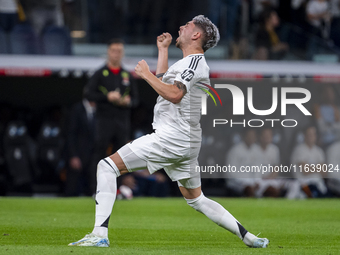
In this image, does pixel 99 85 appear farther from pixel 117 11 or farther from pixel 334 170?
pixel 334 170

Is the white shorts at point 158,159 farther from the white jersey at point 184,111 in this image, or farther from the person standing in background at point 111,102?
the person standing in background at point 111,102

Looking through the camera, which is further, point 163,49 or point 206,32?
point 163,49

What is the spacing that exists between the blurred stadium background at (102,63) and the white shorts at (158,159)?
697cm

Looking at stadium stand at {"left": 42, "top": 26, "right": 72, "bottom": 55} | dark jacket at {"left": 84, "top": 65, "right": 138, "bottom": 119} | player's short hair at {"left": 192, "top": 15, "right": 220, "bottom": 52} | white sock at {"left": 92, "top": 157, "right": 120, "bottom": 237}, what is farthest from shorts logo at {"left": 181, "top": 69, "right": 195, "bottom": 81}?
stadium stand at {"left": 42, "top": 26, "right": 72, "bottom": 55}

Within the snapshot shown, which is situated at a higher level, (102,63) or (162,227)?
(102,63)

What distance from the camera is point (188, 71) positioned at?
4.69 meters

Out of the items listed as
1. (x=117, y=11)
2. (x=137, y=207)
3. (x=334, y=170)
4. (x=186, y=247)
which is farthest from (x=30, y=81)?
(x=186, y=247)

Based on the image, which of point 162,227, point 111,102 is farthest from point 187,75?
point 111,102

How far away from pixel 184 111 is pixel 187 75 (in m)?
0.37

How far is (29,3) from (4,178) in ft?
13.4

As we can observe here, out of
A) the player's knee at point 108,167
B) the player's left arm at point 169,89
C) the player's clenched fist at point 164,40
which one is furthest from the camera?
the player's clenched fist at point 164,40

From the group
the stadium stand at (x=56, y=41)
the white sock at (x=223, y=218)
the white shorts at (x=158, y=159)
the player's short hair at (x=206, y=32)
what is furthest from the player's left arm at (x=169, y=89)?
the stadium stand at (x=56, y=41)

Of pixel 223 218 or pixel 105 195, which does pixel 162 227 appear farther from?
pixel 105 195

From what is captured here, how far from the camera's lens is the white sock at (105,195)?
181 inches
